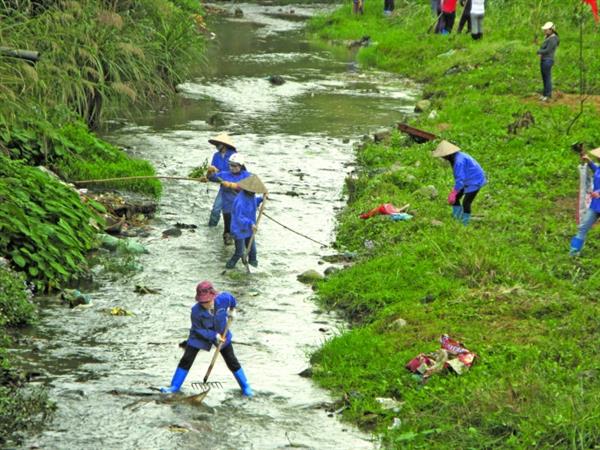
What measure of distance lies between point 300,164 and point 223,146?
3930 mm

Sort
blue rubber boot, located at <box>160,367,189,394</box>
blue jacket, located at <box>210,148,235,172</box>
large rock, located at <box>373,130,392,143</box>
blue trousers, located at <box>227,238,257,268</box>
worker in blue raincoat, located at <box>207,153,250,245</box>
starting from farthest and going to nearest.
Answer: large rock, located at <box>373,130,392,143</box>
blue jacket, located at <box>210,148,235,172</box>
worker in blue raincoat, located at <box>207,153,250,245</box>
blue trousers, located at <box>227,238,257,268</box>
blue rubber boot, located at <box>160,367,189,394</box>

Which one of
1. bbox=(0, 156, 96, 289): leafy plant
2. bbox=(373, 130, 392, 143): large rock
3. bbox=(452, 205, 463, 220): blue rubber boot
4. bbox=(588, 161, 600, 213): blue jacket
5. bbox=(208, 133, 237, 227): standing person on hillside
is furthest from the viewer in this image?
bbox=(373, 130, 392, 143): large rock

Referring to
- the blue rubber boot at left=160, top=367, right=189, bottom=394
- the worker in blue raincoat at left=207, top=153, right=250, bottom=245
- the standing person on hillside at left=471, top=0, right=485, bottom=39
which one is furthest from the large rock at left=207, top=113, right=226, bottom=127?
the blue rubber boot at left=160, top=367, right=189, bottom=394

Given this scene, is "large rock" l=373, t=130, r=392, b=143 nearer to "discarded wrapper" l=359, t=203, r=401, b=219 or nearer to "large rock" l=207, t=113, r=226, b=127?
"large rock" l=207, t=113, r=226, b=127

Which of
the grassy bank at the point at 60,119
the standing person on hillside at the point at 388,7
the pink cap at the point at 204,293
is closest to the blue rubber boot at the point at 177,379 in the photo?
the pink cap at the point at 204,293

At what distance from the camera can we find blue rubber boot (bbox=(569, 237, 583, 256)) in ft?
44.6

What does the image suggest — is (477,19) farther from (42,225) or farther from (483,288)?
(42,225)

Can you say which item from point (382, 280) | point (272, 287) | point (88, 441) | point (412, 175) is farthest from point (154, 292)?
point (412, 175)

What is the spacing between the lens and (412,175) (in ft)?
57.1

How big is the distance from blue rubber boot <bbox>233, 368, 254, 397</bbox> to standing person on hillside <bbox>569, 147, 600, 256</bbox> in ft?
15.9

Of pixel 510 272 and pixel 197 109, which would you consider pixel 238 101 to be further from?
pixel 510 272

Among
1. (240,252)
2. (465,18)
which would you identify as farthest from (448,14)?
(240,252)

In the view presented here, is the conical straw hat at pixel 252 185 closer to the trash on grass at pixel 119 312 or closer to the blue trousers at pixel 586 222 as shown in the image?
the trash on grass at pixel 119 312

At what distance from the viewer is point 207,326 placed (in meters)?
10.3
